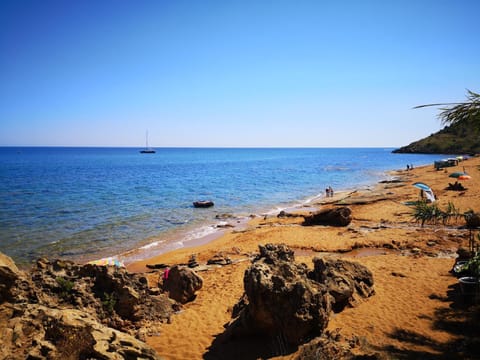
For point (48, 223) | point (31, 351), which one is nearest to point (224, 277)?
point (31, 351)

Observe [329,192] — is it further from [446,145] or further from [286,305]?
[446,145]

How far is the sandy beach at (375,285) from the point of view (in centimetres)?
690

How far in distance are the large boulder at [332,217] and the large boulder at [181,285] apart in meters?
12.3

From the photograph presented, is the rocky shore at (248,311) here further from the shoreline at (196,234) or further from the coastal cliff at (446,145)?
the coastal cliff at (446,145)

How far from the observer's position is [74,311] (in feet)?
17.1

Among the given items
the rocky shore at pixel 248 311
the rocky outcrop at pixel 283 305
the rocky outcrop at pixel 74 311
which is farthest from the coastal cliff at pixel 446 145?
the rocky outcrop at pixel 74 311

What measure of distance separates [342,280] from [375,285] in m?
2.55

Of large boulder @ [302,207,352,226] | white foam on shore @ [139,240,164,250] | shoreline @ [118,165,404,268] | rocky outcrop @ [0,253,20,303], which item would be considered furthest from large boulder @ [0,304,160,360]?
large boulder @ [302,207,352,226]

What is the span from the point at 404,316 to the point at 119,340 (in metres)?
7.40

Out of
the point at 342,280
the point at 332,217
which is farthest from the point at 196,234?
the point at 342,280

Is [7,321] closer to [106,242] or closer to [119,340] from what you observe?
[119,340]

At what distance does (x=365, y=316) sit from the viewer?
8.03 meters

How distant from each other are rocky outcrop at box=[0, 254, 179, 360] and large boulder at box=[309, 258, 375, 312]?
16.2 feet

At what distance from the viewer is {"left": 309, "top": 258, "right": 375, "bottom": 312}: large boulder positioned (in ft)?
27.3
